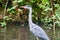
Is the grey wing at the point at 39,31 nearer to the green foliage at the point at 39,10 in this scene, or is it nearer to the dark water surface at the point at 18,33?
the dark water surface at the point at 18,33

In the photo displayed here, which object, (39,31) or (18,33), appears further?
(18,33)

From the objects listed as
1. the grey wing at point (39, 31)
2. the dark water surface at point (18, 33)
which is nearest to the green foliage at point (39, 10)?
the dark water surface at point (18, 33)

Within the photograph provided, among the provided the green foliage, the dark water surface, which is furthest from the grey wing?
the green foliage

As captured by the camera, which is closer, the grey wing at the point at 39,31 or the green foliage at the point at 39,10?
the grey wing at the point at 39,31

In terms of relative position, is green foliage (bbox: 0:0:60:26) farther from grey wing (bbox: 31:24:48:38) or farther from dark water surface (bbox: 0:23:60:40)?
grey wing (bbox: 31:24:48:38)

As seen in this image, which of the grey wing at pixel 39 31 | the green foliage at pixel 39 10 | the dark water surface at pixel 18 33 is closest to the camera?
the grey wing at pixel 39 31

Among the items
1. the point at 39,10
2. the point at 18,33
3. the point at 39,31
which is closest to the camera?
the point at 39,31

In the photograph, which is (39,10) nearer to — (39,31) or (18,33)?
(18,33)

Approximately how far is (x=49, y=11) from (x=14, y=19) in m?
1.77

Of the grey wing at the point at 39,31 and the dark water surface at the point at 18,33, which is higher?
the grey wing at the point at 39,31

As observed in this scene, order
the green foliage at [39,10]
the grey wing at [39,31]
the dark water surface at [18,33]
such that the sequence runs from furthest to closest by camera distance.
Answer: the green foliage at [39,10]
the dark water surface at [18,33]
the grey wing at [39,31]

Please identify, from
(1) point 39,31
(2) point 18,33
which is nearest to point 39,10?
(2) point 18,33

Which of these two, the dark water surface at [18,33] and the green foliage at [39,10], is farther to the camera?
the green foliage at [39,10]

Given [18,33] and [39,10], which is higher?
[39,10]
